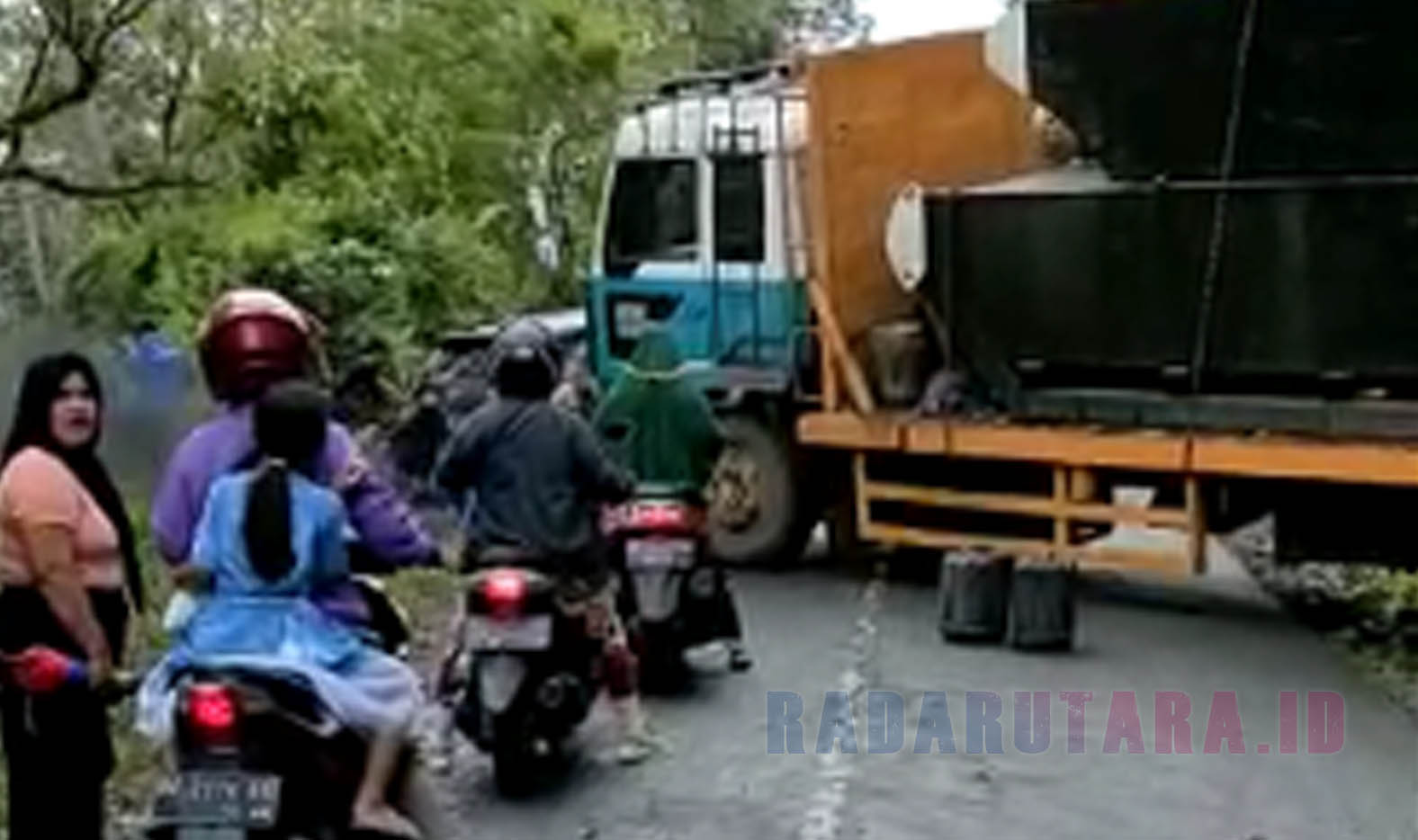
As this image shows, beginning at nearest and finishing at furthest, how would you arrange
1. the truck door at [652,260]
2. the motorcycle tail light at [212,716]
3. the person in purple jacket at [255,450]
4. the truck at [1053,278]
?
1. the motorcycle tail light at [212,716]
2. the person in purple jacket at [255,450]
3. the truck at [1053,278]
4. the truck door at [652,260]

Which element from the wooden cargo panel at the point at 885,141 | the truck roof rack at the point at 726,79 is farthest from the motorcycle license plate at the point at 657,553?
the truck roof rack at the point at 726,79

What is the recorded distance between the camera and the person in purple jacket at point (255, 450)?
516cm

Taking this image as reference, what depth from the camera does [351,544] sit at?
5.12 metres

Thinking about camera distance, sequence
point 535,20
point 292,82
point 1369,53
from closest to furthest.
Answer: point 1369,53 → point 292,82 → point 535,20

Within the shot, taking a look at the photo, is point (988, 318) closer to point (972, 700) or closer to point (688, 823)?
point (972, 700)

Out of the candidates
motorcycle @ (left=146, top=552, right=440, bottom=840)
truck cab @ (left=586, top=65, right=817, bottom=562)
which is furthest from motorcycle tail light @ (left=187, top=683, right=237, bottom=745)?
truck cab @ (left=586, top=65, right=817, bottom=562)

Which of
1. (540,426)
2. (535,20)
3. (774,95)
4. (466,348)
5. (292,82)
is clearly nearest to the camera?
(540,426)

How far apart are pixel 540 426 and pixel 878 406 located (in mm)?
5478

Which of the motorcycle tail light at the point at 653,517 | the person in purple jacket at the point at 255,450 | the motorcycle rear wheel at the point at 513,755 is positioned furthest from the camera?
the motorcycle tail light at the point at 653,517

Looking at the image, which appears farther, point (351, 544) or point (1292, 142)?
point (1292, 142)

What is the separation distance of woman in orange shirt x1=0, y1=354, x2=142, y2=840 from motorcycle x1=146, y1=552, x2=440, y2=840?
0.61 meters

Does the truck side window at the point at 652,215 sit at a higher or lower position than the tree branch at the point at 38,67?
lower

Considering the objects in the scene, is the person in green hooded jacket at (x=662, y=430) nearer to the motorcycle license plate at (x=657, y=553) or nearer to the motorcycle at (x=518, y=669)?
the motorcycle license plate at (x=657, y=553)

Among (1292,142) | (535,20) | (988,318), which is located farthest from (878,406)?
(535,20)
